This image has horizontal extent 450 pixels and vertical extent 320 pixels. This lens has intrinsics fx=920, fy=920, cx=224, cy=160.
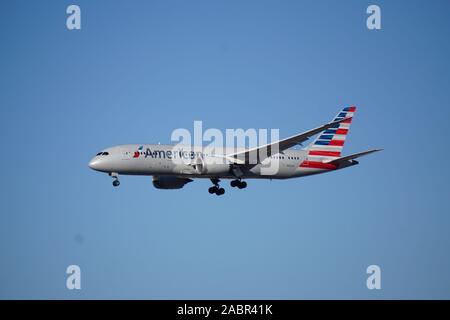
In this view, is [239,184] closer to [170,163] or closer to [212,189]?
[212,189]

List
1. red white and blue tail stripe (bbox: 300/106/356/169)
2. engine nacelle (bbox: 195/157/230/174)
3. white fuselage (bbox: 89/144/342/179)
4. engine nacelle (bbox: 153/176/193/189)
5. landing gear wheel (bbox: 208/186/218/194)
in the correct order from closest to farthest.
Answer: white fuselage (bbox: 89/144/342/179) < engine nacelle (bbox: 195/157/230/174) < landing gear wheel (bbox: 208/186/218/194) < engine nacelle (bbox: 153/176/193/189) < red white and blue tail stripe (bbox: 300/106/356/169)

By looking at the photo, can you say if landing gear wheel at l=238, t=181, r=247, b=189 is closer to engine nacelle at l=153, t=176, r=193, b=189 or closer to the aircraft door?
engine nacelle at l=153, t=176, r=193, b=189

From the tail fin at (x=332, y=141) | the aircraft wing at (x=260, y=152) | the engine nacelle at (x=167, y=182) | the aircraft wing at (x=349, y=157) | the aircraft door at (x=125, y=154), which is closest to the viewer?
the aircraft door at (x=125, y=154)

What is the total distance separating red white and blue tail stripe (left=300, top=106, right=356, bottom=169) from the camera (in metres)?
92.4

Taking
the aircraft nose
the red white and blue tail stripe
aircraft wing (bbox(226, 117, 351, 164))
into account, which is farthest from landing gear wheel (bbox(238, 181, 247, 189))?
the aircraft nose

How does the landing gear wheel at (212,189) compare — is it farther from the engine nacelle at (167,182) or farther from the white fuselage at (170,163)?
the white fuselage at (170,163)

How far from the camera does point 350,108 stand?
99.8 meters

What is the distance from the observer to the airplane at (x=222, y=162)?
83.4 metres

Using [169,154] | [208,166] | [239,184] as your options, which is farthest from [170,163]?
[239,184]

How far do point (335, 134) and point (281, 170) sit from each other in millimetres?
9751

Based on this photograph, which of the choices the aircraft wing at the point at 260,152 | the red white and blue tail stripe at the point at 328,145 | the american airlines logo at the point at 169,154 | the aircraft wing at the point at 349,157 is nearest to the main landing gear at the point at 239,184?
the aircraft wing at the point at 260,152
